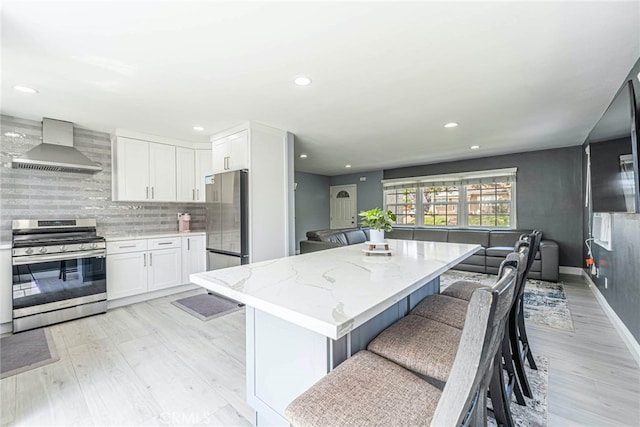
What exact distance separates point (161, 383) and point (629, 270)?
399cm

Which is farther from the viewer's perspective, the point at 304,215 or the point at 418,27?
the point at 304,215

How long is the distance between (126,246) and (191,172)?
1.46 metres

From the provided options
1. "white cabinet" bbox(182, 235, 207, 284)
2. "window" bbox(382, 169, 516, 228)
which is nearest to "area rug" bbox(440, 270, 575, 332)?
"window" bbox(382, 169, 516, 228)

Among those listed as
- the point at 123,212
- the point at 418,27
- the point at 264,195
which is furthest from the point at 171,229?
the point at 418,27

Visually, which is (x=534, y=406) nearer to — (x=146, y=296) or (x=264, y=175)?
(x=264, y=175)

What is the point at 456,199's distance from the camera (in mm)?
6367

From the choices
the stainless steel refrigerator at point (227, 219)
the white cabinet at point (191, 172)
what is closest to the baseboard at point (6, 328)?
the stainless steel refrigerator at point (227, 219)

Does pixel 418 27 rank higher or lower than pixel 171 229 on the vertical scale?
higher

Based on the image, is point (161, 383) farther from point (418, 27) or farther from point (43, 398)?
point (418, 27)

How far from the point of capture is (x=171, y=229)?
461 centimetres

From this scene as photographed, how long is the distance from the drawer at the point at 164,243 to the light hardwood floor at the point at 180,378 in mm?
1109

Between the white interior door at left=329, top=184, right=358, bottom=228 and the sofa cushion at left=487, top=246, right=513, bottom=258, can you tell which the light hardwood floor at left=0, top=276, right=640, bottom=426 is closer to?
the sofa cushion at left=487, top=246, right=513, bottom=258

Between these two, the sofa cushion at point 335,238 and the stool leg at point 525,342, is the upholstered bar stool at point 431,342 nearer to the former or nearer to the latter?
the stool leg at point 525,342

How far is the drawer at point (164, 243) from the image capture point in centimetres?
384
